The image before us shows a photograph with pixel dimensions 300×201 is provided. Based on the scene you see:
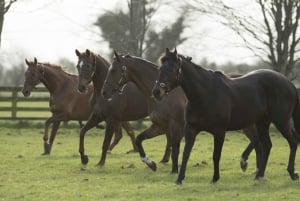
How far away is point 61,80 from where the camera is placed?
15.9 metres

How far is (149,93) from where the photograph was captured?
1169cm

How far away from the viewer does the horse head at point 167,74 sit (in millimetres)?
9500

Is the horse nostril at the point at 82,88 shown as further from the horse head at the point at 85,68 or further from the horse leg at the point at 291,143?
the horse leg at the point at 291,143

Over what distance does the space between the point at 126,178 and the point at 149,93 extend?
161cm

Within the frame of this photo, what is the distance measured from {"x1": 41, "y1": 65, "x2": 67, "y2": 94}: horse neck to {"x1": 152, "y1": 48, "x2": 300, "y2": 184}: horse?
6.18 meters

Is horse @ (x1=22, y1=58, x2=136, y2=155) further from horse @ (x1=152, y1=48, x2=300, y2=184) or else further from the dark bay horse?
horse @ (x1=152, y1=48, x2=300, y2=184)

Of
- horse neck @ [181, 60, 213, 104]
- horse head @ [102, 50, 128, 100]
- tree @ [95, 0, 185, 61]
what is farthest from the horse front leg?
tree @ [95, 0, 185, 61]

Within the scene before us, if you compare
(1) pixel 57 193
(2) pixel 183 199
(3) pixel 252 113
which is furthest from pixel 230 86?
(1) pixel 57 193

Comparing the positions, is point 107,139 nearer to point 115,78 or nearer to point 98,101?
point 98,101

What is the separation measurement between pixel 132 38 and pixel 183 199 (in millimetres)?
20869

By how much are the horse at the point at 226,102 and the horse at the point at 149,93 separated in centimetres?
147

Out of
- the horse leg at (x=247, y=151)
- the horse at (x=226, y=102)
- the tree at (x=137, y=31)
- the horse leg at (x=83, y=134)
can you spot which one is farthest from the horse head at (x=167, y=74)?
the tree at (x=137, y=31)

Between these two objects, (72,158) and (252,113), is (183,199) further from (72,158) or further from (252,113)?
(72,158)

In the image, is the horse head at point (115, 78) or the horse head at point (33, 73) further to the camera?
the horse head at point (33, 73)
